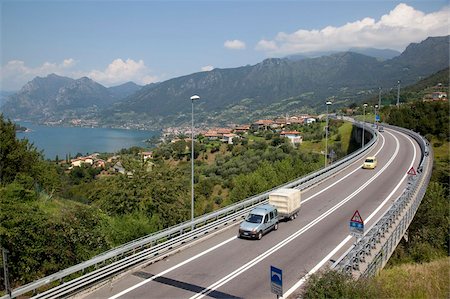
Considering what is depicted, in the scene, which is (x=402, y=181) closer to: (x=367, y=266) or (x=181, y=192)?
(x=181, y=192)

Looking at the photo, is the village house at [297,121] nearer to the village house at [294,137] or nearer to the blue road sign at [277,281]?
the village house at [294,137]

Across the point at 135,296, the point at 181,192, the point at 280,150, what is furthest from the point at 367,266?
the point at 280,150

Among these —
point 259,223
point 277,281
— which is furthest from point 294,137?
point 277,281

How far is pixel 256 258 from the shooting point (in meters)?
16.9

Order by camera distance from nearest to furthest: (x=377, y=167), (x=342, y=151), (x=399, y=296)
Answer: (x=399, y=296) < (x=377, y=167) < (x=342, y=151)

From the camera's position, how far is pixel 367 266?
596 inches

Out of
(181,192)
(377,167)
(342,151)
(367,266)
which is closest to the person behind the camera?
(367,266)

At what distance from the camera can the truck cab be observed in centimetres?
1939

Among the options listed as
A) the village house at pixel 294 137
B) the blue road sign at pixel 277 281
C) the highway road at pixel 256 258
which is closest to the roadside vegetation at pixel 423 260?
the blue road sign at pixel 277 281

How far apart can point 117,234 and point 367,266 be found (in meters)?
12.8

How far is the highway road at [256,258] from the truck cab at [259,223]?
0.34 metres

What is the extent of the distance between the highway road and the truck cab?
337mm

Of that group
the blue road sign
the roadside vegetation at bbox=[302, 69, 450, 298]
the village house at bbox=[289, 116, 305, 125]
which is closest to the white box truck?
the roadside vegetation at bbox=[302, 69, 450, 298]

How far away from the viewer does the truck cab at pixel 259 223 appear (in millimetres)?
19391
